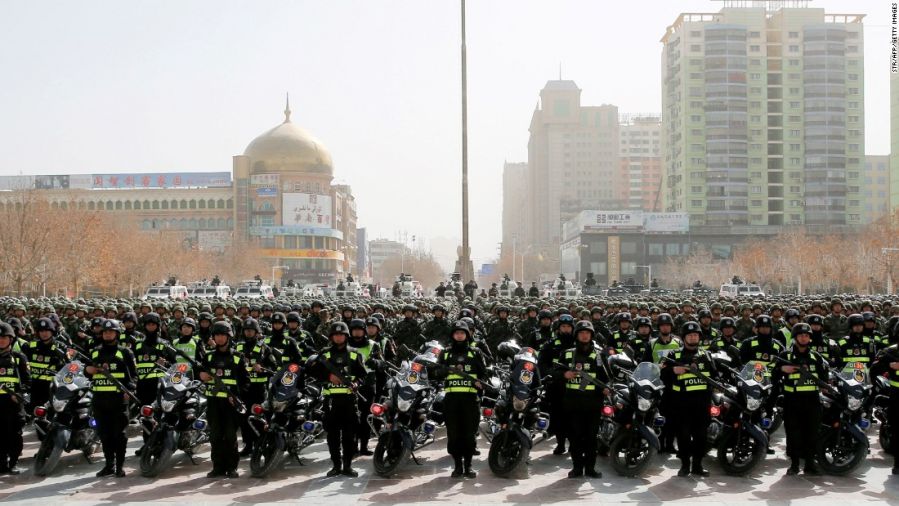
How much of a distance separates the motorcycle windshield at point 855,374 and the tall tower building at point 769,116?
323 ft

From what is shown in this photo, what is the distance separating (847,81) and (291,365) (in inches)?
4210

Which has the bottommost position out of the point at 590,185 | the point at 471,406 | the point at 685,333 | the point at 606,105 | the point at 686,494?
the point at 686,494

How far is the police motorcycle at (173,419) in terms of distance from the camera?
10.7m

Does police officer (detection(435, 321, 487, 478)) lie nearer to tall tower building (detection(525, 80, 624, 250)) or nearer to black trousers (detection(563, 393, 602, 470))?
black trousers (detection(563, 393, 602, 470))

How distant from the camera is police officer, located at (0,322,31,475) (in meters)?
10.8

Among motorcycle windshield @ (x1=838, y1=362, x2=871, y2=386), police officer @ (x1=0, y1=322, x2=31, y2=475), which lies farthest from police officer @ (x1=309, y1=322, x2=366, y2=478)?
motorcycle windshield @ (x1=838, y1=362, x2=871, y2=386)

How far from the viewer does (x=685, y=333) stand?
1091cm

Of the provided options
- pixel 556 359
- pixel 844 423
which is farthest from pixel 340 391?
pixel 844 423

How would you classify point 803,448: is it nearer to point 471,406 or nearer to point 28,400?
point 471,406

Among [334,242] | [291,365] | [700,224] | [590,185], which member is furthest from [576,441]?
[590,185]

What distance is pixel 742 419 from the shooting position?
35.3ft

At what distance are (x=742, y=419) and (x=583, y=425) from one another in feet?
5.88

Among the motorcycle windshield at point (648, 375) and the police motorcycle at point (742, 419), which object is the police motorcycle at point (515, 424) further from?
the police motorcycle at point (742, 419)

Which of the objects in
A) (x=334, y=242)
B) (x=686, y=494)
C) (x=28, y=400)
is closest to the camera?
(x=686, y=494)
